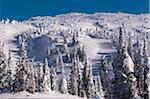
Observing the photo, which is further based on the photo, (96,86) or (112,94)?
(96,86)

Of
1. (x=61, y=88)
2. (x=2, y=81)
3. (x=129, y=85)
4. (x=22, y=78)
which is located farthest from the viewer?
(x=61, y=88)

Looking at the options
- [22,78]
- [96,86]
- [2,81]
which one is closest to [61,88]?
[96,86]

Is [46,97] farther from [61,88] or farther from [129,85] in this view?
[61,88]

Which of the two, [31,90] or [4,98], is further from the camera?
[31,90]

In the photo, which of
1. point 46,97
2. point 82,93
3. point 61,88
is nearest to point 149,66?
point 46,97

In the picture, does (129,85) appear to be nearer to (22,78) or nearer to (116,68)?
(116,68)

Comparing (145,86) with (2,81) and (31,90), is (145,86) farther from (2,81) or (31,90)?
(2,81)

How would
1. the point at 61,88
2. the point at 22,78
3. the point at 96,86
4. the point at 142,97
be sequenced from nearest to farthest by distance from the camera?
the point at 142,97 < the point at 22,78 < the point at 96,86 < the point at 61,88

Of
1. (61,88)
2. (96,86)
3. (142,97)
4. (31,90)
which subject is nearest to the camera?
(142,97)

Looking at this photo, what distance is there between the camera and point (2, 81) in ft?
367

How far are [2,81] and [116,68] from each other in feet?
168

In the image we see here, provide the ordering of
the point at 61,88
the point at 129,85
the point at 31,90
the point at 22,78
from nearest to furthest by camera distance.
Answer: the point at 129,85 → the point at 31,90 → the point at 22,78 → the point at 61,88

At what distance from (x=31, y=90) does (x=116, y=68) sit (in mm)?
22163

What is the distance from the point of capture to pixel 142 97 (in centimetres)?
6881
